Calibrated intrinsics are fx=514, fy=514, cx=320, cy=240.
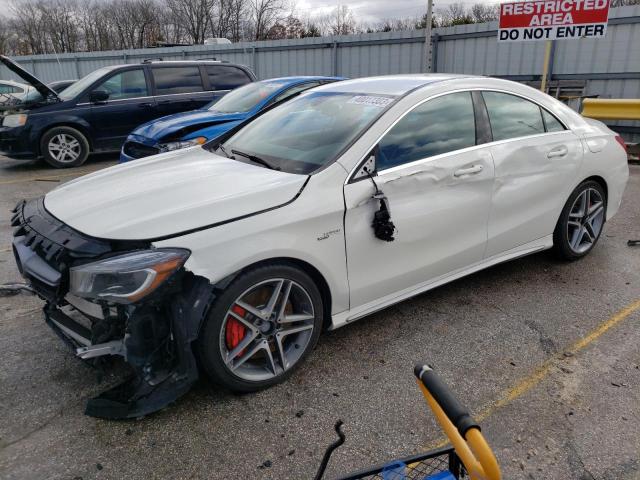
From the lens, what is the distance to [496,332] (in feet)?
10.9

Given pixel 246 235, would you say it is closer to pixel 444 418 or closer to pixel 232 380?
pixel 232 380

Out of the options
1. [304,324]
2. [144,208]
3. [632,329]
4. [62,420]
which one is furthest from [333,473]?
[632,329]

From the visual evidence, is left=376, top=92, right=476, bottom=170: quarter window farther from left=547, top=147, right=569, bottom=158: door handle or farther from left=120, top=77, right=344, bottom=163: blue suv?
left=120, top=77, right=344, bottom=163: blue suv

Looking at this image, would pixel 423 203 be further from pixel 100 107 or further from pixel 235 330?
pixel 100 107

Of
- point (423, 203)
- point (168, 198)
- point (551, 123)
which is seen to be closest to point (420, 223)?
point (423, 203)

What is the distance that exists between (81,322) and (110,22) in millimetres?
56891

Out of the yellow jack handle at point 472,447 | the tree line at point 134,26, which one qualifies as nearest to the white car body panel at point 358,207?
the yellow jack handle at point 472,447

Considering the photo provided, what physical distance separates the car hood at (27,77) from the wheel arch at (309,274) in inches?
282

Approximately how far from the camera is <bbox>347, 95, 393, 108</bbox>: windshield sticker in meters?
3.24

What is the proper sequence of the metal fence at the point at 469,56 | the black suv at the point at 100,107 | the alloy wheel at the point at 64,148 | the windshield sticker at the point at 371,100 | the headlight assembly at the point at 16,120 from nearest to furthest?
the windshield sticker at the point at 371,100 → the headlight assembly at the point at 16,120 → the black suv at the point at 100,107 → the alloy wheel at the point at 64,148 → the metal fence at the point at 469,56

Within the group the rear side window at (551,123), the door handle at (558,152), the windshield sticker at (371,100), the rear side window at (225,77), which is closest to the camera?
the windshield sticker at (371,100)

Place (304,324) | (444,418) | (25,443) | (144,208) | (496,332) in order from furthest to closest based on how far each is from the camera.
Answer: (496,332) < (304,324) < (144,208) < (25,443) < (444,418)

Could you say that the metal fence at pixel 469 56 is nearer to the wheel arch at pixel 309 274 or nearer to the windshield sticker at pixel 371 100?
the windshield sticker at pixel 371 100

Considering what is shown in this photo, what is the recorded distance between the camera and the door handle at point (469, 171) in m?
3.27
